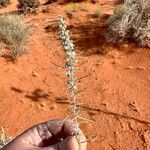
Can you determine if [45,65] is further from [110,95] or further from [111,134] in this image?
[111,134]

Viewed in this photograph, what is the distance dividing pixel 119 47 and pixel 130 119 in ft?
8.21

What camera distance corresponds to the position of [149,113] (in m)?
7.71

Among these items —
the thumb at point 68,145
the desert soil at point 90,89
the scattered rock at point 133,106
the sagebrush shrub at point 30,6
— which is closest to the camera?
the thumb at point 68,145

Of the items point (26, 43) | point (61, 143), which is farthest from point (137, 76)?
point (61, 143)

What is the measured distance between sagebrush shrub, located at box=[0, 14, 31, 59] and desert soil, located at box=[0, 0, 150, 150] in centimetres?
20

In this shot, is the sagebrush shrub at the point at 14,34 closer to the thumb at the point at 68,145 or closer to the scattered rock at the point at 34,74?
the scattered rock at the point at 34,74

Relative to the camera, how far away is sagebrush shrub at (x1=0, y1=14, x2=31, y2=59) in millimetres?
9828

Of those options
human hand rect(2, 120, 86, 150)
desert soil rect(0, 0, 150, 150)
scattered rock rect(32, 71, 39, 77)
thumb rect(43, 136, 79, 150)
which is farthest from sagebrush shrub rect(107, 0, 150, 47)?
thumb rect(43, 136, 79, 150)

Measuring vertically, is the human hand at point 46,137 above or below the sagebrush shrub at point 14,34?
above

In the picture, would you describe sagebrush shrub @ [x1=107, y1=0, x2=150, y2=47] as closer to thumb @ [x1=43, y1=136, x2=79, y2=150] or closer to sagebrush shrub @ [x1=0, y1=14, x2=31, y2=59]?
sagebrush shrub @ [x1=0, y1=14, x2=31, y2=59]

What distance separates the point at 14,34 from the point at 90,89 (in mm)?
2722

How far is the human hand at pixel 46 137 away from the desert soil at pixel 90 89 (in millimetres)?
3915

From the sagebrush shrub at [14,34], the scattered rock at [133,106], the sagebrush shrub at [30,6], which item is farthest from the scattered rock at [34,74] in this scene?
the sagebrush shrub at [30,6]

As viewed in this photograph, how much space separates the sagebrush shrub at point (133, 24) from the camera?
9.65 metres
